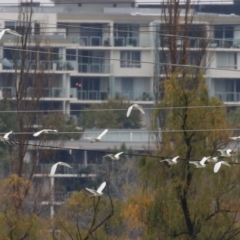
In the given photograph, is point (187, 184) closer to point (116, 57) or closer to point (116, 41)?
point (116, 57)

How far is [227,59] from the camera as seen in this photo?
5397 centimetres

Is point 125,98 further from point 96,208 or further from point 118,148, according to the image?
point 96,208

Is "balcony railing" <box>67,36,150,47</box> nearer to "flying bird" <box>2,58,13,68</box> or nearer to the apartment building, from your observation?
the apartment building

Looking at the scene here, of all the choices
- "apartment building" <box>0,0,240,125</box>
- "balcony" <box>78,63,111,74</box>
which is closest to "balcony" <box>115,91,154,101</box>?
"apartment building" <box>0,0,240,125</box>

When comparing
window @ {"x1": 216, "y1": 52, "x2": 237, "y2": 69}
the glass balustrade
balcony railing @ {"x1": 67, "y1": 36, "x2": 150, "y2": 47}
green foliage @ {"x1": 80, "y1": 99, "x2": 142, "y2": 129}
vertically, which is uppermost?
balcony railing @ {"x1": 67, "y1": 36, "x2": 150, "y2": 47}

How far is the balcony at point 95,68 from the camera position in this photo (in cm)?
5366

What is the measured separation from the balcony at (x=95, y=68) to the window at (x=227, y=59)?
420cm

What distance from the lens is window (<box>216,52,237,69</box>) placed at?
177 ft

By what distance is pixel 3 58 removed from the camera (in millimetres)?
49000

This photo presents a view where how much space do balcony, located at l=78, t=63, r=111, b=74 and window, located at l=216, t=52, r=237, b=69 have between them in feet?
13.8

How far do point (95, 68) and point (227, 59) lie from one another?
4985 mm

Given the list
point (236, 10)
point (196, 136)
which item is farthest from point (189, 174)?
point (236, 10)

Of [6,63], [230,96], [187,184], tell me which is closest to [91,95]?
[230,96]

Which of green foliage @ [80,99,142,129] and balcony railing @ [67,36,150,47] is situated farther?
balcony railing @ [67,36,150,47]
